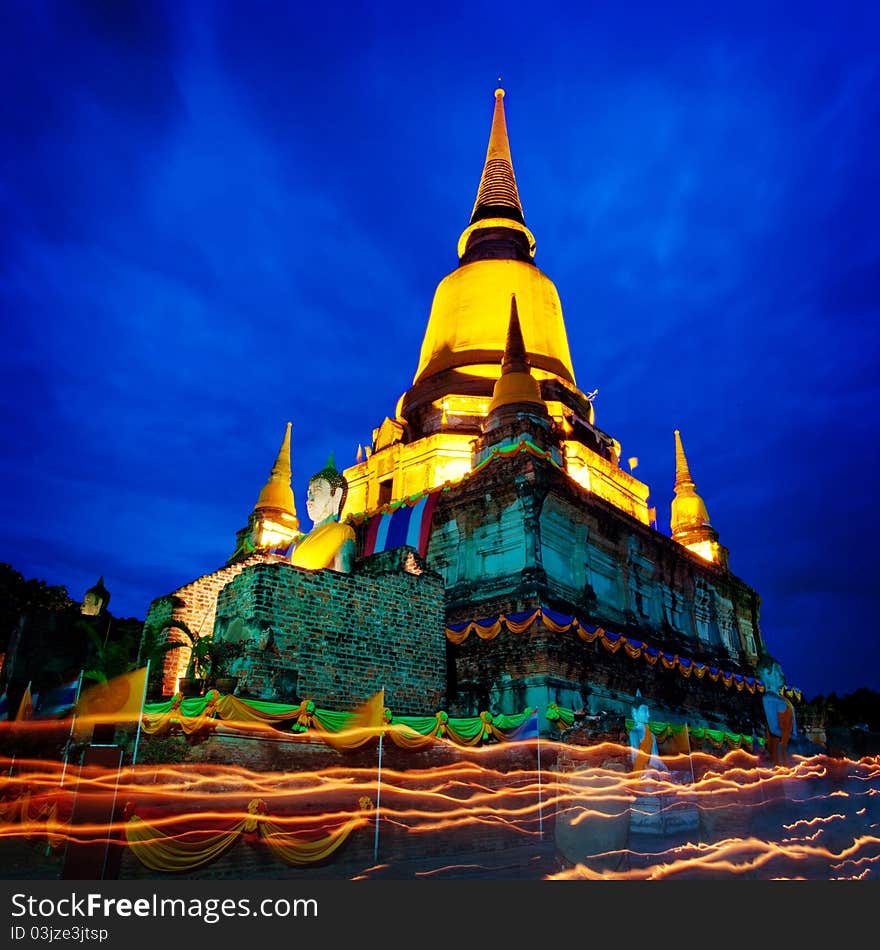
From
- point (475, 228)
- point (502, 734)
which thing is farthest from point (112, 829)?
point (475, 228)

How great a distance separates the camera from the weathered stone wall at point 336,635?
12.2 metres

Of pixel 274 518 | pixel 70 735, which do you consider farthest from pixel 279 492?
pixel 70 735

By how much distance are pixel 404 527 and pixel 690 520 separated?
18057mm

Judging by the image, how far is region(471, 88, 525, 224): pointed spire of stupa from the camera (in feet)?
129

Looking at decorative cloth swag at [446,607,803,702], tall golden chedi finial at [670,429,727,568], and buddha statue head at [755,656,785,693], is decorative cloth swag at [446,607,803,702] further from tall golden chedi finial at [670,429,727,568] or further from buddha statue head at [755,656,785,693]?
tall golden chedi finial at [670,429,727,568]

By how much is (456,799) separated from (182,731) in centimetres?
509

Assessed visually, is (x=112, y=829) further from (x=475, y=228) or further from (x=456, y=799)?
(x=475, y=228)

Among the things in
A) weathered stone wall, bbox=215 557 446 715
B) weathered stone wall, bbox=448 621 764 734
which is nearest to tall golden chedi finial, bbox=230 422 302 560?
weathered stone wall, bbox=448 621 764 734

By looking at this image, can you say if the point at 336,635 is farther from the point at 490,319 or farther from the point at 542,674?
the point at 490,319

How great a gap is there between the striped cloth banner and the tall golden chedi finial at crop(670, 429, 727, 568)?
1638cm

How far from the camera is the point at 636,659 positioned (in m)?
20.4

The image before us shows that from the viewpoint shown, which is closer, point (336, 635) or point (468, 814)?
point (468, 814)

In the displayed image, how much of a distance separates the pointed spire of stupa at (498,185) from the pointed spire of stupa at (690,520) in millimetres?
18113

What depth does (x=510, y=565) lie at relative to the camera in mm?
19719
